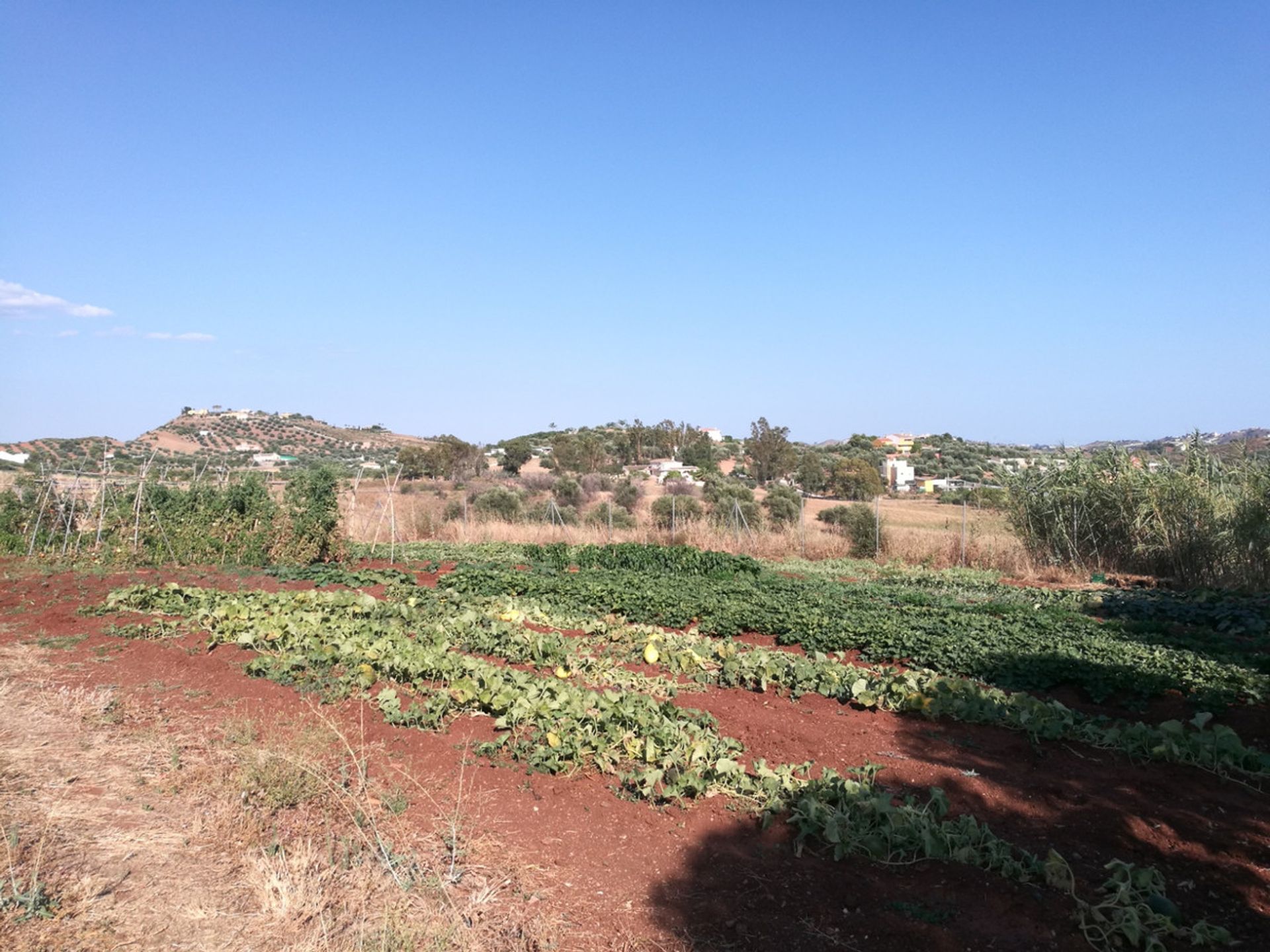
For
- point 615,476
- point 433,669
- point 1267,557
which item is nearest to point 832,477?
point 615,476

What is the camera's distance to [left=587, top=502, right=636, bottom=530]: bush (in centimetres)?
2451

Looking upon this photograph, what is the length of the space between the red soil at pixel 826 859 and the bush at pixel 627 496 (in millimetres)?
23496

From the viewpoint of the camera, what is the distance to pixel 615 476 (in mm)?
37719

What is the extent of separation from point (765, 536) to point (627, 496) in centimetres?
1173

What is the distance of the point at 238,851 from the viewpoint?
4.40 metres

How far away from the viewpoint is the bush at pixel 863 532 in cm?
1897

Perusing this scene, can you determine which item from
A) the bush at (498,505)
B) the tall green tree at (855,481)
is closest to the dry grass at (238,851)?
the bush at (498,505)

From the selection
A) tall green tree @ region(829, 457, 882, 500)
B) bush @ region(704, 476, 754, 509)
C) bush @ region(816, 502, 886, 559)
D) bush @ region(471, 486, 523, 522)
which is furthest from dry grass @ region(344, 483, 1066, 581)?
tall green tree @ region(829, 457, 882, 500)

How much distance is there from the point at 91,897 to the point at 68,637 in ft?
20.4

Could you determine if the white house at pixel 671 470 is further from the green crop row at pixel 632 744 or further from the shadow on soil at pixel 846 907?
the shadow on soil at pixel 846 907

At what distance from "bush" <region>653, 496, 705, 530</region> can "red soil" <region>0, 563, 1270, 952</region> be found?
16.2m

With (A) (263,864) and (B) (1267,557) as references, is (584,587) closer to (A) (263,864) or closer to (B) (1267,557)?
(A) (263,864)

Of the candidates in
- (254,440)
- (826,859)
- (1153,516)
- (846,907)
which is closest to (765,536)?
(1153,516)

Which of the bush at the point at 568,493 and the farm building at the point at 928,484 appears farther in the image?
the farm building at the point at 928,484
